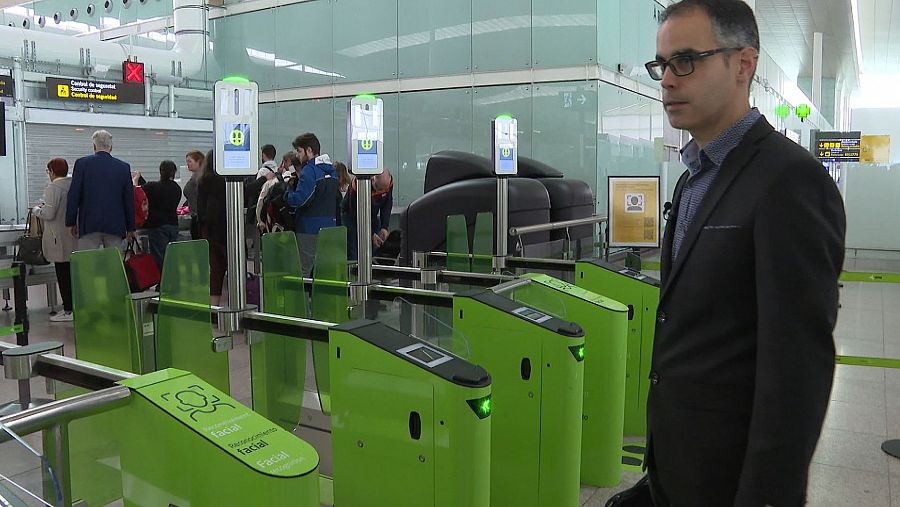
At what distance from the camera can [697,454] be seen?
146 cm

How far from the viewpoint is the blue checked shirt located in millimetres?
1487

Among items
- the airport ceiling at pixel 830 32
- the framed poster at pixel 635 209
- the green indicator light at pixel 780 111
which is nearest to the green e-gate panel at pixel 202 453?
the framed poster at pixel 635 209

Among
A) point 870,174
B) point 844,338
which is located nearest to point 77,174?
point 844,338

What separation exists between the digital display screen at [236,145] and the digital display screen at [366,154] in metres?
0.77

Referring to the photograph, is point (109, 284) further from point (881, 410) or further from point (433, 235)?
point (881, 410)

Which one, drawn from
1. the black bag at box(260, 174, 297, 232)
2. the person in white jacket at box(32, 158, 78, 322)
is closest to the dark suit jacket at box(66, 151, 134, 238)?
the person in white jacket at box(32, 158, 78, 322)

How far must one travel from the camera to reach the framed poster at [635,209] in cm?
536

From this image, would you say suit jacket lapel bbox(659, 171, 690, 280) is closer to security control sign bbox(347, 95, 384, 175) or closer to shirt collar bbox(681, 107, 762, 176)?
shirt collar bbox(681, 107, 762, 176)

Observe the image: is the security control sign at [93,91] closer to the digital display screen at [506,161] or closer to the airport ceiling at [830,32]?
the digital display screen at [506,161]

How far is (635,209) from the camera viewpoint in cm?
539

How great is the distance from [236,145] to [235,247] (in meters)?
0.46

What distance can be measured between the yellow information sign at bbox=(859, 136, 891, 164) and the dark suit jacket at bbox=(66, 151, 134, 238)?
14.1 meters

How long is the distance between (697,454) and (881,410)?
13.9 feet

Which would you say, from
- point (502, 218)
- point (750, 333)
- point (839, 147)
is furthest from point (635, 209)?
point (839, 147)
